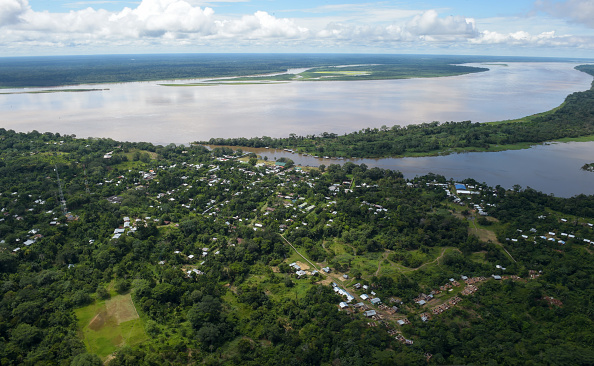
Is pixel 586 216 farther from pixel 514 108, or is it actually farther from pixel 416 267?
pixel 514 108

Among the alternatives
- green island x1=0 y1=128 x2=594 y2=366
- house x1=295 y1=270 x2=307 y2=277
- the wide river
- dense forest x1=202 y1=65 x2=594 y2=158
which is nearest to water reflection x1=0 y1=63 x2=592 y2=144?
the wide river

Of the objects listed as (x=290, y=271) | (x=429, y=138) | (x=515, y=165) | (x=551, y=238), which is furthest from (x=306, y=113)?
(x=290, y=271)

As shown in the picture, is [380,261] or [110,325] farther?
[380,261]

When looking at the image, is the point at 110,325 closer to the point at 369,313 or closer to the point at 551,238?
the point at 369,313

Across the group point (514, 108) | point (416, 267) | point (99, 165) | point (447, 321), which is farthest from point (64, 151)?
point (514, 108)

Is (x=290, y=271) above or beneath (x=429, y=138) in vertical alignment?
beneath

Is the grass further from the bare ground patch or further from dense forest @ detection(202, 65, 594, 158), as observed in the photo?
dense forest @ detection(202, 65, 594, 158)

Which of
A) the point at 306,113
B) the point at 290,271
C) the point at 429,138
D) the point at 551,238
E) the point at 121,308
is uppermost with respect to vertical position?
the point at 306,113
